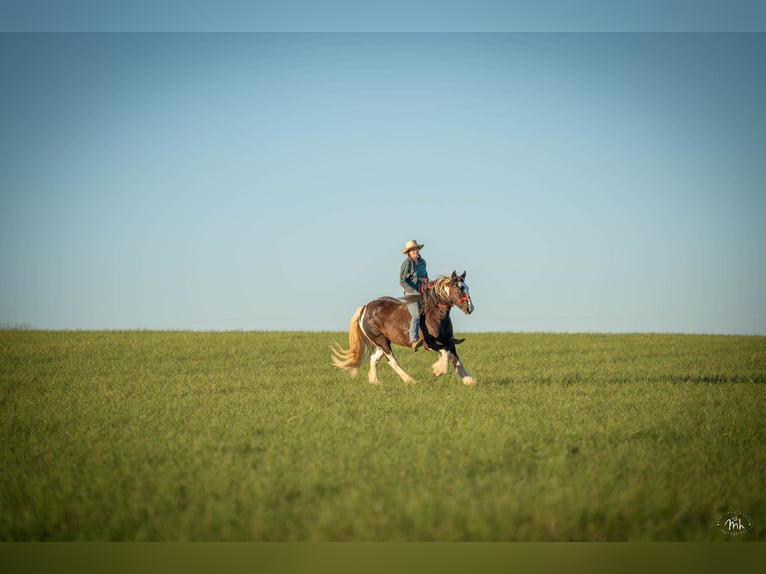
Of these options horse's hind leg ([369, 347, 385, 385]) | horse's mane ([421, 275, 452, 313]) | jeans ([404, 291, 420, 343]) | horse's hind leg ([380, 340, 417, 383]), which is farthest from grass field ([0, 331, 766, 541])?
horse's mane ([421, 275, 452, 313])

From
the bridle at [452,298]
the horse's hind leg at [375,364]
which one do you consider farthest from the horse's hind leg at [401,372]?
the bridle at [452,298]

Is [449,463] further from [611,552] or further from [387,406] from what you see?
[387,406]

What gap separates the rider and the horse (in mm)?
155

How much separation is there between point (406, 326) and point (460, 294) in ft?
6.13

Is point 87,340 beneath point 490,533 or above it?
above

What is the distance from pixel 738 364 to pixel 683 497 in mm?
16033

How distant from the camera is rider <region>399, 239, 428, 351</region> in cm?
1455

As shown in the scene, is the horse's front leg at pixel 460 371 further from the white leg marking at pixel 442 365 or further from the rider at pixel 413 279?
the rider at pixel 413 279

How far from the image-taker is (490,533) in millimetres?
5293

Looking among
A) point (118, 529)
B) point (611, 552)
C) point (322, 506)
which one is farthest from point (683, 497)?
point (118, 529)

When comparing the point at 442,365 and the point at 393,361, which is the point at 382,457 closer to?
the point at 393,361

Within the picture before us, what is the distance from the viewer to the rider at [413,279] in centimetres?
1455

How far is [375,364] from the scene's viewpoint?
51.4ft

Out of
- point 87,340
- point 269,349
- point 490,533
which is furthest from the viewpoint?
point 87,340
